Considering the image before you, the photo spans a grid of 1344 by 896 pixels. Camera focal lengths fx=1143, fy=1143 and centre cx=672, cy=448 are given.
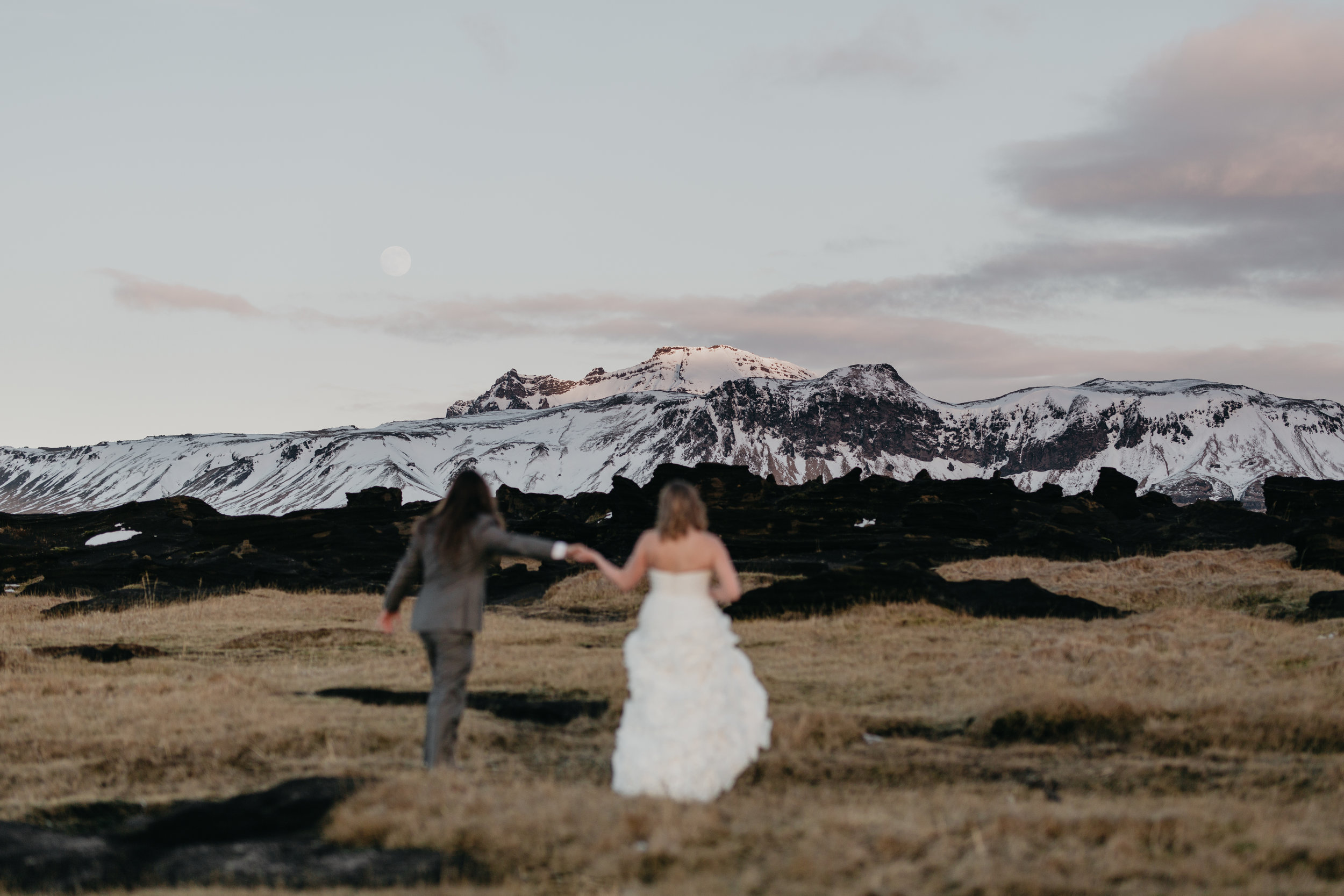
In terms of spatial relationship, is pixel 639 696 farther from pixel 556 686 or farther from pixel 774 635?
pixel 774 635

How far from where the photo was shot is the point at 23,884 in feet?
26.9

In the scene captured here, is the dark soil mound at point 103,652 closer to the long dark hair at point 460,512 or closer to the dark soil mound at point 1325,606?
the long dark hair at point 460,512

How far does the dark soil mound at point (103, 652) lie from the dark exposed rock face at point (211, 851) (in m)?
12.4

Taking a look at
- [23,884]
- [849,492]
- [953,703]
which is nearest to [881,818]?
[23,884]

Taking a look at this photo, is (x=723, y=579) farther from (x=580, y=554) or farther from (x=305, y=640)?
(x=305, y=640)

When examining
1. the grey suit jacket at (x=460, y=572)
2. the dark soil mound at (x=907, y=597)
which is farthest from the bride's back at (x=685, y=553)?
the dark soil mound at (x=907, y=597)

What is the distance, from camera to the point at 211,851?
28.6 ft

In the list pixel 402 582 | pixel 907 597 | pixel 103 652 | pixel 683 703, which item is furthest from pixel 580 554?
pixel 907 597

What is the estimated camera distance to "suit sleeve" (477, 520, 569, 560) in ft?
33.8

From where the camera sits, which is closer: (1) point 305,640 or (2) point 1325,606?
(1) point 305,640

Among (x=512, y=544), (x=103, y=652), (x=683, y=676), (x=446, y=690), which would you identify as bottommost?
(x=103, y=652)

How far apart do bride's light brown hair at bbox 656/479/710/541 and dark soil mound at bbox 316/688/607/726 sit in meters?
5.75

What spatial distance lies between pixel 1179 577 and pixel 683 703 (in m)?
29.9

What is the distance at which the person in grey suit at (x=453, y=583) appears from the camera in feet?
34.3
